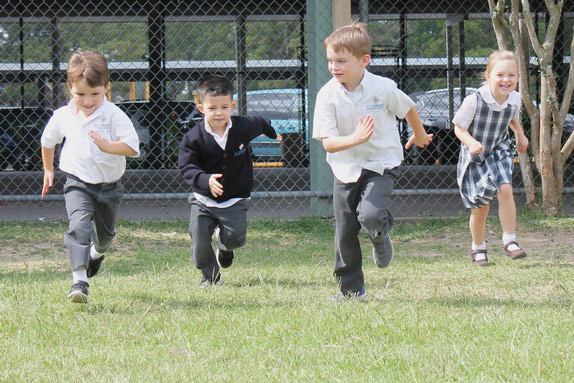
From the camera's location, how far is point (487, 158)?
4.99 m

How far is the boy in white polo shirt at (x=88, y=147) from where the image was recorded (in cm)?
380

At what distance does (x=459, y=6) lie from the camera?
11.9 meters

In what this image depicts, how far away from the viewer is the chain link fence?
11.6m

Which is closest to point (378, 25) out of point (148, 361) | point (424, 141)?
point (424, 141)

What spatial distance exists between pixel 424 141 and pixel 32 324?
2105 mm

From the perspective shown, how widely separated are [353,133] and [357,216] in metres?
0.41

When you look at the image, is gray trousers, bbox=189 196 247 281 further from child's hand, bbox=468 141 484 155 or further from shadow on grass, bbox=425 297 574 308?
child's hand, bbox=468 141 484 155

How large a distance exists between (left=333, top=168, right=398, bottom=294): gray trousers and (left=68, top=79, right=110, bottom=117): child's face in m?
1.31

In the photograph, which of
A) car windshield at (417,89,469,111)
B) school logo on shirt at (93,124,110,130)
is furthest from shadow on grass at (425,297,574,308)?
car windshield at (417,89,469,111)

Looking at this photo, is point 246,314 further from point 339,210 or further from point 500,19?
point 500,19

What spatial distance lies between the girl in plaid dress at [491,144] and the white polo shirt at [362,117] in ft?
4.12

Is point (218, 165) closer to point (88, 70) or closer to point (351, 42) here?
point (88, 70)

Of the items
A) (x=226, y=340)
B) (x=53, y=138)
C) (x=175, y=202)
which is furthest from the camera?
(x=175, y=202)

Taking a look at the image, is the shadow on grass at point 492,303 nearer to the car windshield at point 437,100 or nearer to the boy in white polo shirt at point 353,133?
the boy in white polo shirt at point 353,133
